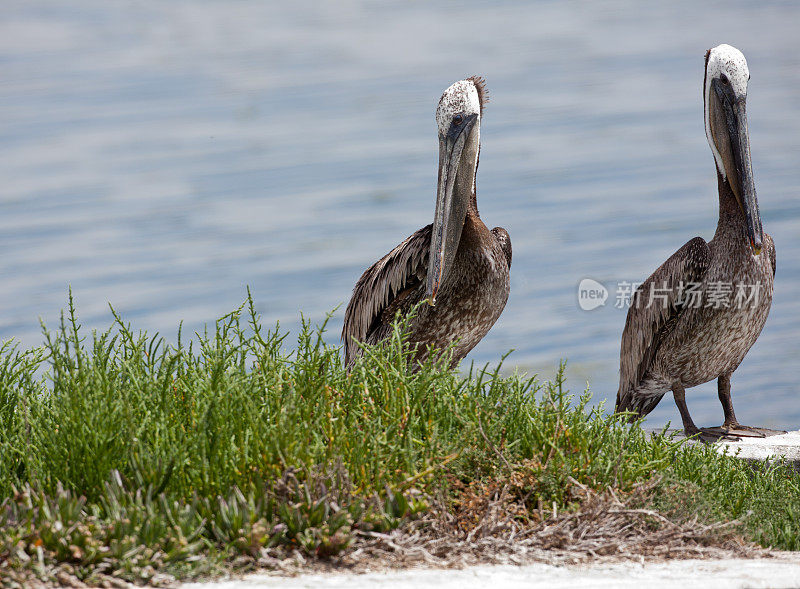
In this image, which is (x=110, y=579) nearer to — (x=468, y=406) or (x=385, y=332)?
(x=468, y=406)

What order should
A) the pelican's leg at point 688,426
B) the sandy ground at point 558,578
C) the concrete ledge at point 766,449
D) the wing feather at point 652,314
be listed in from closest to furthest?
the sandy ground at point 558,578 < the concrete ledge at point 766,449 < the pelican's leg at point 688,426 < the wing feather at point 652,314

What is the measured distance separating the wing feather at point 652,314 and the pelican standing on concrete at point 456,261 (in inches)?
55.4

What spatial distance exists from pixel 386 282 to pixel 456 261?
448mm

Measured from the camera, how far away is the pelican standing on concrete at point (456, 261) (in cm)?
498

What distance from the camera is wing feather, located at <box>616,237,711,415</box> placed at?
5883 mm

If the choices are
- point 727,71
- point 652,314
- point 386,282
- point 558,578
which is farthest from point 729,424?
point 558,578

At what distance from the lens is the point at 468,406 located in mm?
2988

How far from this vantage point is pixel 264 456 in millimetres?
2416

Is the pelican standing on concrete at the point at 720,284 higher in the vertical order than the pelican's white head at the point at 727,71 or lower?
lower

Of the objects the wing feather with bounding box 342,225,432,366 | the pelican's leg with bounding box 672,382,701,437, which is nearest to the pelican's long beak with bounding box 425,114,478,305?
the wing feather with bounding box 342,225,432,366

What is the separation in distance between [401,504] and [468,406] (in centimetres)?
67

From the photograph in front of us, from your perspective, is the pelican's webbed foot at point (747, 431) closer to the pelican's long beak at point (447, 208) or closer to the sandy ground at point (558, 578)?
the pelican's long beak at point (447, 208)

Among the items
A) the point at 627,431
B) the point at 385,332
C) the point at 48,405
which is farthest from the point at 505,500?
the point at 385,332

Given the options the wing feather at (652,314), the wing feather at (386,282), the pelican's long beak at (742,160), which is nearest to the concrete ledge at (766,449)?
the wing feather at (652,314)
